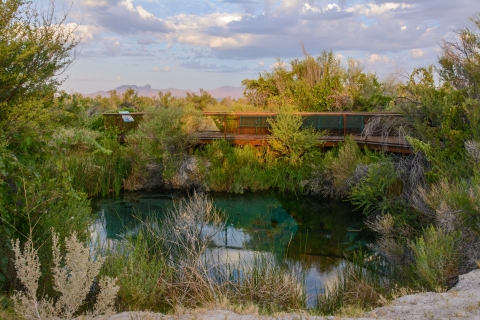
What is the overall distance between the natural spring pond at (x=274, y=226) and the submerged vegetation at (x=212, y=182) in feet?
1.70

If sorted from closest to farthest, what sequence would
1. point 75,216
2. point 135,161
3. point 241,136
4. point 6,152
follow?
point 6,152 < point 75,216 < point 135,161 < point 241,136

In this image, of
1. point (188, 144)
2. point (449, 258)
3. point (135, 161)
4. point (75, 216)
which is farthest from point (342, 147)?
point (75, 216)

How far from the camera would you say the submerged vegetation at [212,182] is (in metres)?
6.45

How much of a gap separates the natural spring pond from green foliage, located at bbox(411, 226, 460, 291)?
1.76m

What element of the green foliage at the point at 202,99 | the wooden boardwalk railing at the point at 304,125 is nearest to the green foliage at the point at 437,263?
the wooden boardwalk railing at the point at 304,125

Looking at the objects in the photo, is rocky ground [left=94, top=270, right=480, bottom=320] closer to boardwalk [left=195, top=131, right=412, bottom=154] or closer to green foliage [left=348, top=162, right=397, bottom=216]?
green foliage [left=348, top=162, right=397, bottom=216]

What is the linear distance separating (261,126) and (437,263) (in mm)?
12514

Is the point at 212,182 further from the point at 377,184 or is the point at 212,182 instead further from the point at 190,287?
the point at 190,287

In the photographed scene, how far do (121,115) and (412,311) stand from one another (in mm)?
16214

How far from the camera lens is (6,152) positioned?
19.7 feet

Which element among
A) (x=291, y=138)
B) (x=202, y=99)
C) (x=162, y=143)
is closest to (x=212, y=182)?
(x=162, y=143)

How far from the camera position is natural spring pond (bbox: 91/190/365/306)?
9.78 meters

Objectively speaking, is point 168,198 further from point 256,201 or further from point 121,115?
point 121,115

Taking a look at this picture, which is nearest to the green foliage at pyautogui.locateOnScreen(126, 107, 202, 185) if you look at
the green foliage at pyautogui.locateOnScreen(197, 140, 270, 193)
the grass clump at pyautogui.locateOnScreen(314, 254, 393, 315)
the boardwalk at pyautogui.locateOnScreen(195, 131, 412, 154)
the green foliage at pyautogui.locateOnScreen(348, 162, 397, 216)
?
the boardwalk at pyautogui.locateOnScreen(195, 131, 412, 154)
